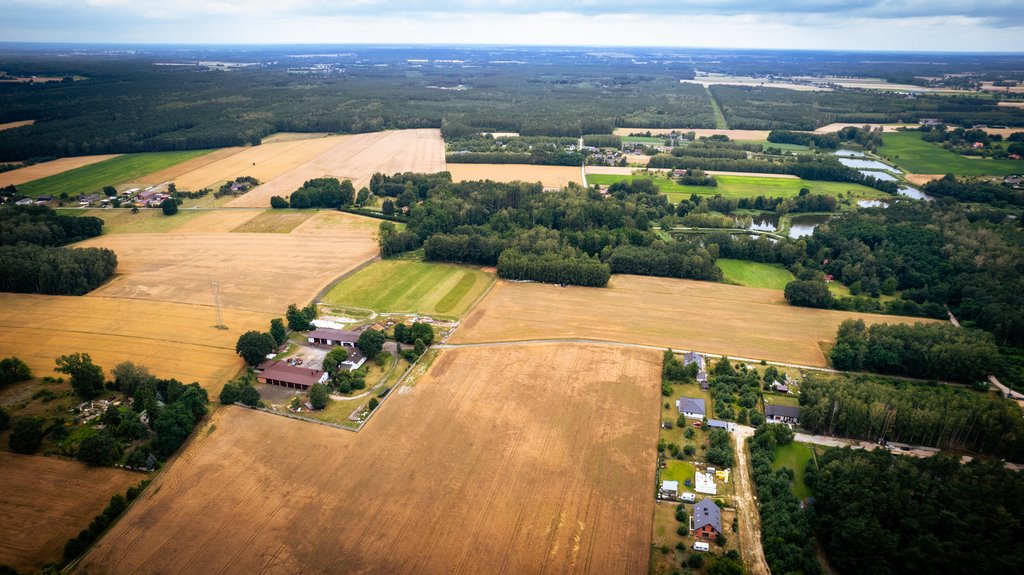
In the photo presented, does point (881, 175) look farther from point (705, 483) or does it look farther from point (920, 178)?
point (705, 483)

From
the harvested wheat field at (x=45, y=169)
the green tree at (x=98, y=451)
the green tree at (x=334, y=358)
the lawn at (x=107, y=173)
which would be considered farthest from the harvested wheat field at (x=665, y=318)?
the harvested wheat field at (x=45, y=169)

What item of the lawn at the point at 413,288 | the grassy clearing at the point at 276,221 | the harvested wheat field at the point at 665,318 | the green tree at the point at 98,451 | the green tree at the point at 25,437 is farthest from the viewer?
the grassy clearing at the point at 276,221

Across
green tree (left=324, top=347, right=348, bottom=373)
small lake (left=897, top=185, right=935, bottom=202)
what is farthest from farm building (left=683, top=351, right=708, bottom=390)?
small lake (left=897, top=185, right=935, bottom=202)

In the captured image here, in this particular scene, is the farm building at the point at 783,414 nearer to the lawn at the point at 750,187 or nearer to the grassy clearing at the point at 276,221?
the lawn at the point at 750,187

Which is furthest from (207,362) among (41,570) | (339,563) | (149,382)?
(339,563)

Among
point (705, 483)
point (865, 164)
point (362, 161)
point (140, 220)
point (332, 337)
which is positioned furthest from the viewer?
point (865, 164)

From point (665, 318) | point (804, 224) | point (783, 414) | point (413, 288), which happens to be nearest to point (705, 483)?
point (783, 414)
